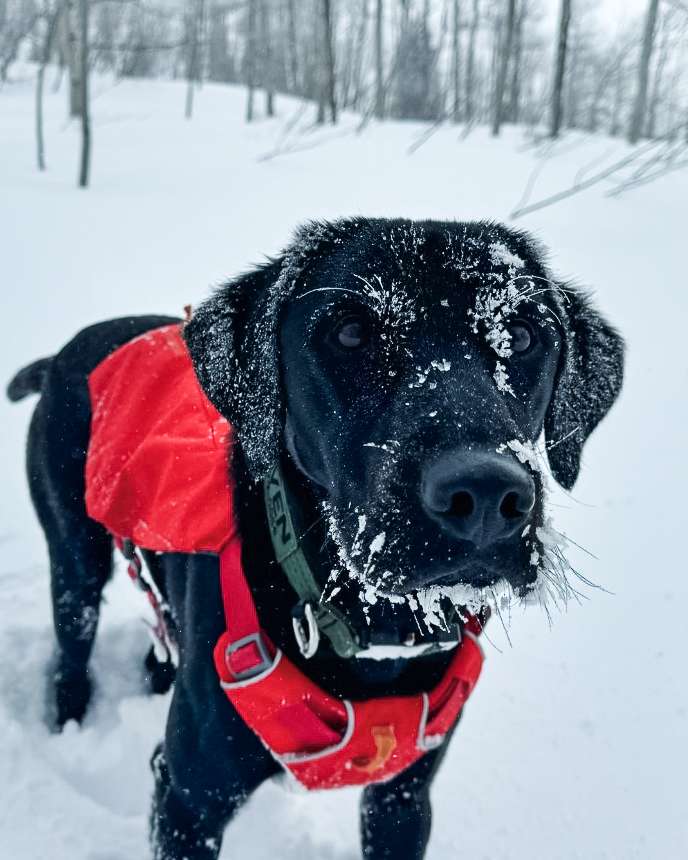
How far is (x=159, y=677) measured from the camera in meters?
2.80

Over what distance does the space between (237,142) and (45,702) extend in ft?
55.5

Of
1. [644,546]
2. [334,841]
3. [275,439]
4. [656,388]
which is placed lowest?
[334,841]

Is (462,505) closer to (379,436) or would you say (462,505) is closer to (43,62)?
(379,436)

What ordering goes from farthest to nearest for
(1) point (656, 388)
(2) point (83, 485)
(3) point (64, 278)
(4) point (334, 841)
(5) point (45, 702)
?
(3) point (64, 278) → (1) point (656, 388) → (5) point (45, 702) → (2) point (83, 485) → (4) point (334, 841)

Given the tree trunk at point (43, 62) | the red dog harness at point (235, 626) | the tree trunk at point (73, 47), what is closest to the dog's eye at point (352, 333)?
the red dog harness at point (235, 626)

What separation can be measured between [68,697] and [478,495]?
7.11 ft

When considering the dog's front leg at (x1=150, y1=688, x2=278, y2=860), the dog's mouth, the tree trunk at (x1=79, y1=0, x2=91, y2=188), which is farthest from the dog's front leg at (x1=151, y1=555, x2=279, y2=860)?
the tree trunk at (x1=79, y1=0, x2=91, y2=188)

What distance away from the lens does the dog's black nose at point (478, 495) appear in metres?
1.11

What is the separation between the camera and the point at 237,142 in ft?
57.1

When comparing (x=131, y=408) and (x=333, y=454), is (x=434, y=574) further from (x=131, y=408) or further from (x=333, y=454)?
(x=131, y=408)

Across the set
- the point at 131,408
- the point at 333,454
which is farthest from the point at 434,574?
the point at 131,408

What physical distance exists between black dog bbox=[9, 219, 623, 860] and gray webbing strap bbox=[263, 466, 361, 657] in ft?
0.13

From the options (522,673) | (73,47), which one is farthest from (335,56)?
(522,673)

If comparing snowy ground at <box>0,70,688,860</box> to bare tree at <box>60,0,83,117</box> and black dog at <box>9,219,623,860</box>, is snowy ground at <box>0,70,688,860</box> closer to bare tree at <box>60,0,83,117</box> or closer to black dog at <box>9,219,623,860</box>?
black dog at <box>9,219,623,860</box>
